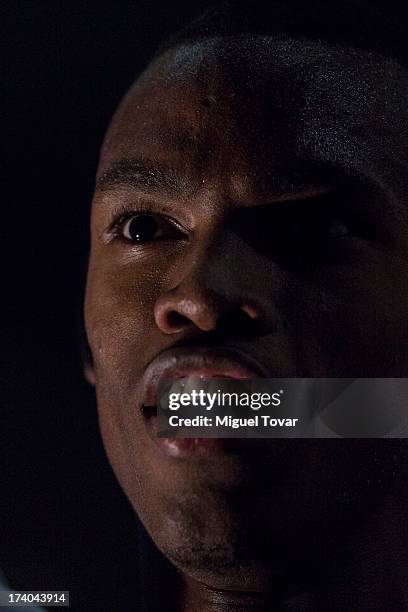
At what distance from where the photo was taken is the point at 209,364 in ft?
3.14

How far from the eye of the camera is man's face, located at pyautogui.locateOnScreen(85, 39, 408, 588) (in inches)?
37.6

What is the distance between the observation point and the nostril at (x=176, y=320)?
977mm

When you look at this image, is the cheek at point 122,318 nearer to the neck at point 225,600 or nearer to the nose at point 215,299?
the nose at point 215,299

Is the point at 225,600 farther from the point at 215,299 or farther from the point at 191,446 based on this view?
the point at 215,299

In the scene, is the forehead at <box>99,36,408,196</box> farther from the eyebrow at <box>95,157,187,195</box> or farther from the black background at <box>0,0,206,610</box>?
the black background at <box>0,0,206,610</box>

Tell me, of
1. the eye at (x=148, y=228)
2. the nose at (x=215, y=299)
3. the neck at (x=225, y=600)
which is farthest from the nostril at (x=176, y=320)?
the neck at (x=225, y=600)

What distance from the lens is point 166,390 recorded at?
0.99m

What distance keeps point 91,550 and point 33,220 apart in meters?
0.52

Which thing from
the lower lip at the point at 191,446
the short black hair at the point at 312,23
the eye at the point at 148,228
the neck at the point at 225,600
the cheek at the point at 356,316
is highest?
the short black hair at the point at 312,23

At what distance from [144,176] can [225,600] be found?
55cm

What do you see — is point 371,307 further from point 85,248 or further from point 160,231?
point 85,248

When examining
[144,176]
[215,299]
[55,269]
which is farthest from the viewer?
[55,269]

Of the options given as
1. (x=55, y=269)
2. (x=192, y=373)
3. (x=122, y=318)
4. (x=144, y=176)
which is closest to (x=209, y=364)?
(x=192, y=373)

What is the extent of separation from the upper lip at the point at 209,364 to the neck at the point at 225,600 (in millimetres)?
278
